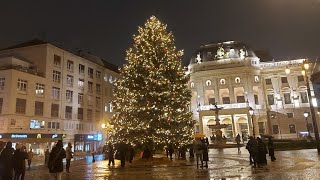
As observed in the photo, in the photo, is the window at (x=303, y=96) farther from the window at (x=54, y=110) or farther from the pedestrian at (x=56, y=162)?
the pedestrian at (x=56, y=162)

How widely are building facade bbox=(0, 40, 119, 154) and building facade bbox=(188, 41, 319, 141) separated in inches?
1038

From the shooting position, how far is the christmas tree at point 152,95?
2266 cm

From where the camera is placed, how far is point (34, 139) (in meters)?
41.7

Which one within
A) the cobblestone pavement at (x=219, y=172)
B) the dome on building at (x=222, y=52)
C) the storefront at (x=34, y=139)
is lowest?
the cobblestone pavement at (x=219, y=172)

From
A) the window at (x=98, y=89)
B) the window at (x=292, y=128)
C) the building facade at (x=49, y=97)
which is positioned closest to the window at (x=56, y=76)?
the building facade at (x=49, y=97)

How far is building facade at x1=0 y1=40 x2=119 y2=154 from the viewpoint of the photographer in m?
39.3

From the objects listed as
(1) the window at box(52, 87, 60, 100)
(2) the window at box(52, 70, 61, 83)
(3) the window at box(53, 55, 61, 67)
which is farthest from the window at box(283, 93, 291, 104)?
(3) the window at box(53, 55, 61, 67)

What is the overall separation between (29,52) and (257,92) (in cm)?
5279

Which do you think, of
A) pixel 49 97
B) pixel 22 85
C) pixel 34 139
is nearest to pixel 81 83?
pixel 49 97

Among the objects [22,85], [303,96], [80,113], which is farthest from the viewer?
[303,96]

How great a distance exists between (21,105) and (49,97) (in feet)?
18.1

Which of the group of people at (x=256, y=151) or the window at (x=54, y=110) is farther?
the window at (x=54, y=110)

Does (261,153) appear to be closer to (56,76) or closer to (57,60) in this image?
(56,76)

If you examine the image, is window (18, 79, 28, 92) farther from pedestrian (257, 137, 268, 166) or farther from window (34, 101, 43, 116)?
pedestrian (257, 137, 268, 166)
